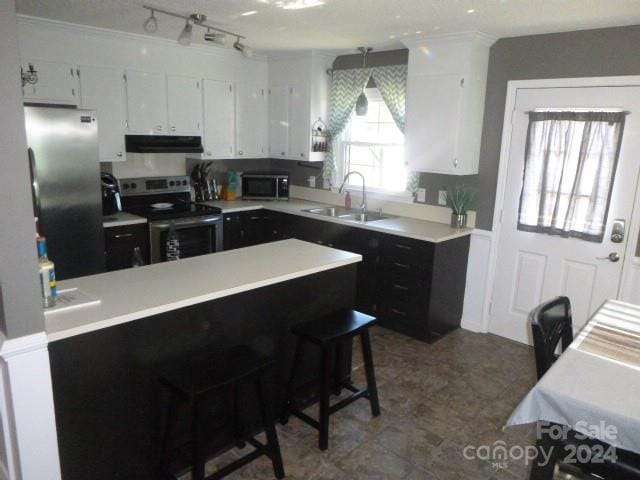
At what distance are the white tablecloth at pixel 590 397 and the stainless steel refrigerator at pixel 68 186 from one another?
3.14 m

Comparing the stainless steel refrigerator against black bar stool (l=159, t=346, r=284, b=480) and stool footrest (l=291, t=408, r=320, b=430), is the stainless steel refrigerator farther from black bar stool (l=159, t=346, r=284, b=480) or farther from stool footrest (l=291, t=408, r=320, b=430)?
stool footrest (l=291, t=408, r=320, b=430)

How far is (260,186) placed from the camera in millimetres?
5148

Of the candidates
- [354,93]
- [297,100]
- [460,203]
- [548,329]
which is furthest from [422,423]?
[297,100]

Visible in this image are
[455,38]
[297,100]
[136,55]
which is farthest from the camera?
[297,100]

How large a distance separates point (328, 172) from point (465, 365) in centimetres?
247

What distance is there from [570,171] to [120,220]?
3.50m

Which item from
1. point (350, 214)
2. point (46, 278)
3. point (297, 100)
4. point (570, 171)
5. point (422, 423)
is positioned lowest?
point (422, 423)

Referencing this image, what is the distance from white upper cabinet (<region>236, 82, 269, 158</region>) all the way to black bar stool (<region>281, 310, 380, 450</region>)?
114 inches

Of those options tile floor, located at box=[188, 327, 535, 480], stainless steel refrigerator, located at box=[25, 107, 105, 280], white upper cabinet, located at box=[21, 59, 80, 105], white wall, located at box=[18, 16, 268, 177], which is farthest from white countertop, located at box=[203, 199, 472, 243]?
A: white upper cabinet, located at box=[21, 59, 80, 105]

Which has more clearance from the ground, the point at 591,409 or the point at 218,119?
the point at 218,119

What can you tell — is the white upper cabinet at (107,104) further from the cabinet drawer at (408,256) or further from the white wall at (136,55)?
the cabinet drawer at (408,256)

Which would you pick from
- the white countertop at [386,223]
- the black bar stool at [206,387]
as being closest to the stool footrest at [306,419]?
→ the black bar stool at [206,387]

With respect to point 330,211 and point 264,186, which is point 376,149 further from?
point 264,186

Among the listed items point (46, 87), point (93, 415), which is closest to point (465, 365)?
point (93, 415)
